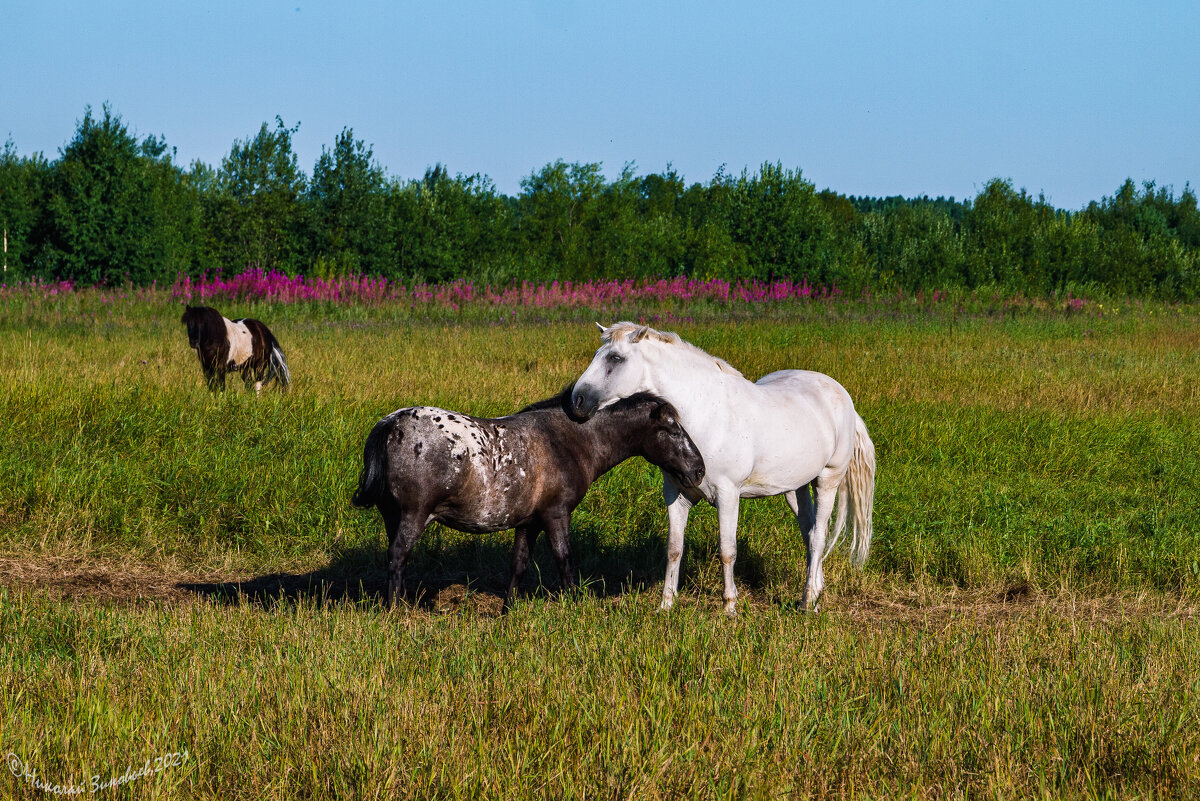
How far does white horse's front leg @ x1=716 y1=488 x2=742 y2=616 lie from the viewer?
583cm

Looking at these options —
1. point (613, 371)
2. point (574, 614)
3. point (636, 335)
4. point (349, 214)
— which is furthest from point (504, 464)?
point (349, 214)

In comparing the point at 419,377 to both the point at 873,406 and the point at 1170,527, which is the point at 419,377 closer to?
the point at 873,406

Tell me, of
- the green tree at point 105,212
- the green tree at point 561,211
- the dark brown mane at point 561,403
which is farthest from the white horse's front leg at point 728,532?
the green tree at point 561,211

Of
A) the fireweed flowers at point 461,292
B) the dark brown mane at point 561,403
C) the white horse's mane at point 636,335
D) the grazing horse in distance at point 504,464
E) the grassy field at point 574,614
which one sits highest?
the fireweed flowers at point 461,292

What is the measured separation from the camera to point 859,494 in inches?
269

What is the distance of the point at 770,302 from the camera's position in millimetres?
27062

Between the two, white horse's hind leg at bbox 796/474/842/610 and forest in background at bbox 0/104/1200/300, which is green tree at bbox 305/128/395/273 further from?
white horse's hind leg at bbox 796/474/842/610

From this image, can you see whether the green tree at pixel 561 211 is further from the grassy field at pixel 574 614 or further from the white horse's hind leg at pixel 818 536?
the white horse's hind leg at pixel 818 536

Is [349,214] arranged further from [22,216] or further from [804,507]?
[804,507]

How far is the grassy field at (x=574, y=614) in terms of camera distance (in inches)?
132

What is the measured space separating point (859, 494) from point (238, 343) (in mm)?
8197

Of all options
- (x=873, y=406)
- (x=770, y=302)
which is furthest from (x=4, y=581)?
(x=770, y=302)

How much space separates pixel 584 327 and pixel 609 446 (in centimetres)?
1489

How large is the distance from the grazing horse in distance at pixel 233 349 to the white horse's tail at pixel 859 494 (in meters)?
7.54
